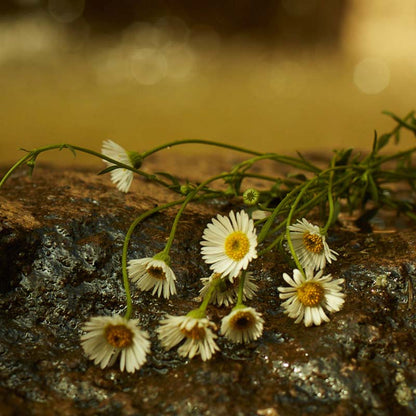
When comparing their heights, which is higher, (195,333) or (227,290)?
(227,290)

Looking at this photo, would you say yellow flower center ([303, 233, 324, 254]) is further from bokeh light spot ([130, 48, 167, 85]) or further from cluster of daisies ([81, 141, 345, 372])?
bokeh light spot ([130, 48, 167, 85])

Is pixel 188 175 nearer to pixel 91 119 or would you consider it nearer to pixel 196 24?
pixel 91 119

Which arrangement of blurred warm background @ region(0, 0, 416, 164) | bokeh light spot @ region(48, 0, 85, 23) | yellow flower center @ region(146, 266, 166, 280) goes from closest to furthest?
yellow flower center @ region(146, 266, 166, 280) → blurred warm background @ region(0, 0, 416, 164) → bokeh light spot @ region(48, 0, 85, 23)

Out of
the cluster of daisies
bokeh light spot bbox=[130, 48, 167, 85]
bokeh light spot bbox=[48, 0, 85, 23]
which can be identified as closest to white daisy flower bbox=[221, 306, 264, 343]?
the cluster of daisies

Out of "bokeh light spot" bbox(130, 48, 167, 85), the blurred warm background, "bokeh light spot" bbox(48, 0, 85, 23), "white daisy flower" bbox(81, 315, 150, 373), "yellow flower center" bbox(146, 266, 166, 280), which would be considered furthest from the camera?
"bokeh light spot" bbox(48, 0, 85, 23)

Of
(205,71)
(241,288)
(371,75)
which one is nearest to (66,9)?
(205,71)

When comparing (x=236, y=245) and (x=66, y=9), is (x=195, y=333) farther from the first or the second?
(x=66, y=9)

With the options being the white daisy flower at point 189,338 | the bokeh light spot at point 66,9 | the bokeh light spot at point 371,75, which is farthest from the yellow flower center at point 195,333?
the bokeh light spot at point 66,9
